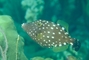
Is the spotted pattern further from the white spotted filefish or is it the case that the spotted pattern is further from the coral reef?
the coral reef

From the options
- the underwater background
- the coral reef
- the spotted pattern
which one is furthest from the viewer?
the underwater background

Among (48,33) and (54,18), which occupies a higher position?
(54,18)

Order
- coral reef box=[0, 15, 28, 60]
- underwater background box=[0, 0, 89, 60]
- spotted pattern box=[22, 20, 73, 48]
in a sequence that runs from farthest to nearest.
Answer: underwater background box=[0, 0, 89, 60], spotted pattern box=[22, 20, 73, 48], coral reef box=[0, 15, 28, 60]

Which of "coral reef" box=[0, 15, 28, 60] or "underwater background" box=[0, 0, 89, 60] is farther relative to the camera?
"underwater background" box=[0, 0, 89, 60]

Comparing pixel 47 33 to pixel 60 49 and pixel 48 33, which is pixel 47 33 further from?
pixel 60 49

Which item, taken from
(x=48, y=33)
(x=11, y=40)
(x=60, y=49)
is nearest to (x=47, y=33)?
(x=48, y=33)

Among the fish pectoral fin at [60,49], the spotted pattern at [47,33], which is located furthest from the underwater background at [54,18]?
the spotted pattern at [47,33]

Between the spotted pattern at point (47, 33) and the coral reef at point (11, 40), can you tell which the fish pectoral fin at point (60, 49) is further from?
the coral reef at point (11, 40)

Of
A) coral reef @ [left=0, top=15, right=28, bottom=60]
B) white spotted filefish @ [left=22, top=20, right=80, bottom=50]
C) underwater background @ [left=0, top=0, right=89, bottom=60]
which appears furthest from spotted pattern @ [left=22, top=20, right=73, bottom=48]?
underwater background @ [left=0, top=0, right=89, bottom=60]
